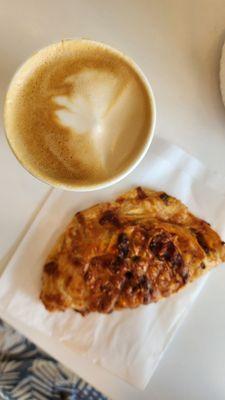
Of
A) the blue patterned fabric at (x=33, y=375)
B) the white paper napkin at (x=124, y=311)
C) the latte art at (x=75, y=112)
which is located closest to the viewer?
the latte art at (x=75, y=112)

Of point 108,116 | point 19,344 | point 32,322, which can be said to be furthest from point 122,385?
point 108,116

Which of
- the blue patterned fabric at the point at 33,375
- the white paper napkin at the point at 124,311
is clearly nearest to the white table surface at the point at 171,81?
the white paper napkin at the point at 124,311

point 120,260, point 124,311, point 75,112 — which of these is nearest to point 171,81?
point 75,112

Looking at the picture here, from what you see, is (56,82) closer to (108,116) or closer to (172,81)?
(108,116)

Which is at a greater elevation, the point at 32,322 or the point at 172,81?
the point at 172,81

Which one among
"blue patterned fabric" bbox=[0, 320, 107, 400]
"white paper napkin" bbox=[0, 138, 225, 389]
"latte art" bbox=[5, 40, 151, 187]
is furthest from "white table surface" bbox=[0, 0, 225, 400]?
"blue patterned fabric" bbox=[0, 320, 107, 400]

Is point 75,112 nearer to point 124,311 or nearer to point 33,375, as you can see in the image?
point 124,311

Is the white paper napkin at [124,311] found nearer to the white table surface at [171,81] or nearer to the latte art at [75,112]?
the white table surface at [171,81]
